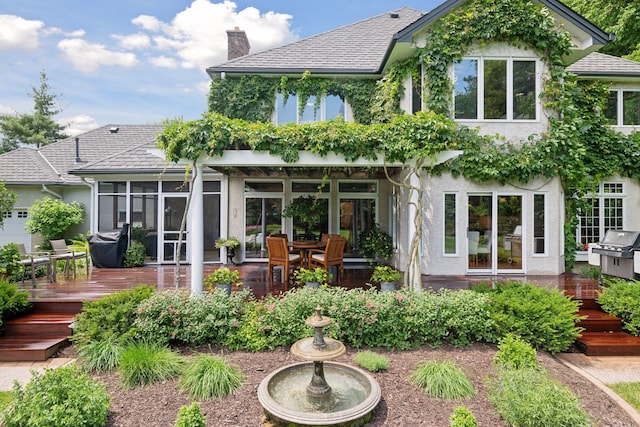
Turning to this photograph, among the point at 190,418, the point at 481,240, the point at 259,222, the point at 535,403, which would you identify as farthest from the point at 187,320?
the point at 481,240

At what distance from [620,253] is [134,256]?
40.4ft

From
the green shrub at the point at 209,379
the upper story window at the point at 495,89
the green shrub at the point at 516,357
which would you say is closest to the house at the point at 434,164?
the upper story window at the point at 495,89

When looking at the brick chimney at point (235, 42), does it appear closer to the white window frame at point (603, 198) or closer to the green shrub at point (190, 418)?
the green shrub at point (190, 418)

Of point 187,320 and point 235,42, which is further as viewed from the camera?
point 235,42

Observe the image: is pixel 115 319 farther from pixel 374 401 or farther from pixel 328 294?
pixel 374 401

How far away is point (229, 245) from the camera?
10.6m

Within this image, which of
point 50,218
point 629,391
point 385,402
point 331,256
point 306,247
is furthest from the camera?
point 50,218

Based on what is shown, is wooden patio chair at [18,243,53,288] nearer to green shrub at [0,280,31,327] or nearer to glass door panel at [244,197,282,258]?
green shrub at [0,280,31,327]

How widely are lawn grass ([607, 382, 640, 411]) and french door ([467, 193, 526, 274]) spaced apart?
4.88 metres

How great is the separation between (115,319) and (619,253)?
9.46 metres

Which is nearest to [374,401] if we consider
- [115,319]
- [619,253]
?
[115,319]

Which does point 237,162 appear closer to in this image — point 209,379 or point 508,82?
point 209,379

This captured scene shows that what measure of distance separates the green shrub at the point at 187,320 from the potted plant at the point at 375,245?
A: 18.7ft

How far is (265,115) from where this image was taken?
10625 mm
